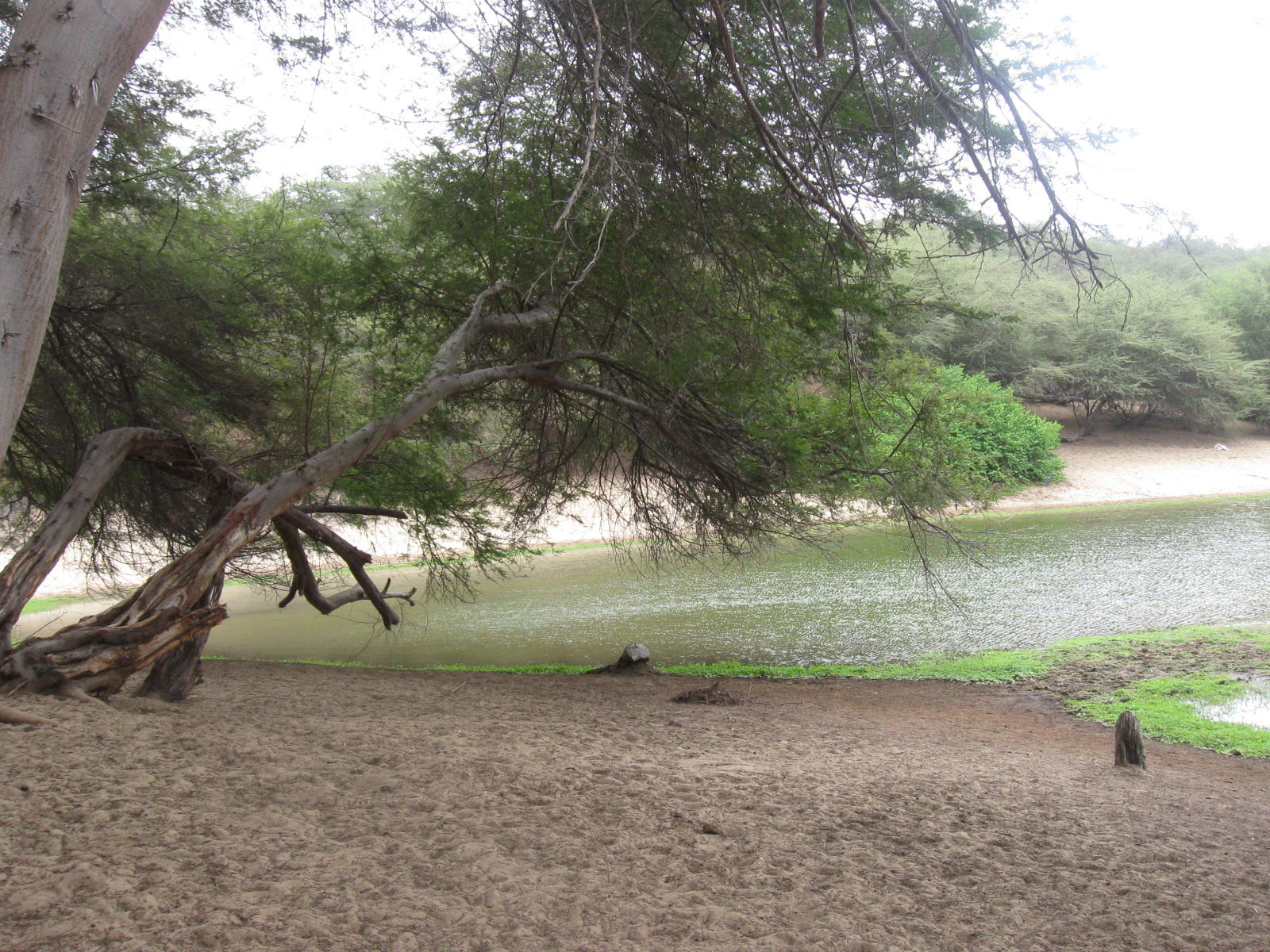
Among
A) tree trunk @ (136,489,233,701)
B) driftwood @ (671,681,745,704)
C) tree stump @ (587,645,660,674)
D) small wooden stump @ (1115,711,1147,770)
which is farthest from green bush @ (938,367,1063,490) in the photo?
tree trunk @ (136,489,233,701)

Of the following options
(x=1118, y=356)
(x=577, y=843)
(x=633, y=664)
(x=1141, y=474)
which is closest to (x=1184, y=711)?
(x=633, y=664)

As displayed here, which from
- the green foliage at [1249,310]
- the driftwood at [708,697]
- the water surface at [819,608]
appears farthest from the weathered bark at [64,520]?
the green foliage at [1249,310]

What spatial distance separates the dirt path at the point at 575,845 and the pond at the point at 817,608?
4.44 metres

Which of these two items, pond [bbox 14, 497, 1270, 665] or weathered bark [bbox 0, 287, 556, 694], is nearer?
weathered bark [bbox 0, 287, 556, 694]

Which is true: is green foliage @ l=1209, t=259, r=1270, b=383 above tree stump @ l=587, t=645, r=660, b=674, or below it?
above

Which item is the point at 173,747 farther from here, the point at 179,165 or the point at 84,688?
the point at 179,165

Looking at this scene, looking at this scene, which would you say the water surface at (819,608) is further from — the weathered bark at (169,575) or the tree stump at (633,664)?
the weathered bark at (169,575)

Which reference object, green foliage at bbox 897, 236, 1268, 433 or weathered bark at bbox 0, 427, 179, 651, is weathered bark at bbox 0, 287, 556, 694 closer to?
weathered bark at bbox 0, 427, 179, 651

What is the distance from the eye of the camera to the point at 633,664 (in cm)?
848

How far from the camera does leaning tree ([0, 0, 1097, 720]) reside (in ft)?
12.5

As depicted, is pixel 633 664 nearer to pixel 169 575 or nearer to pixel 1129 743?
pixel 1129 743

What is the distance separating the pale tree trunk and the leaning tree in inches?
50.1

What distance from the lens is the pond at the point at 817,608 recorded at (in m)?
10.2

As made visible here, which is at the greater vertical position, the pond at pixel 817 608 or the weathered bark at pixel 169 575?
the weathered bark at pixel 169 575
